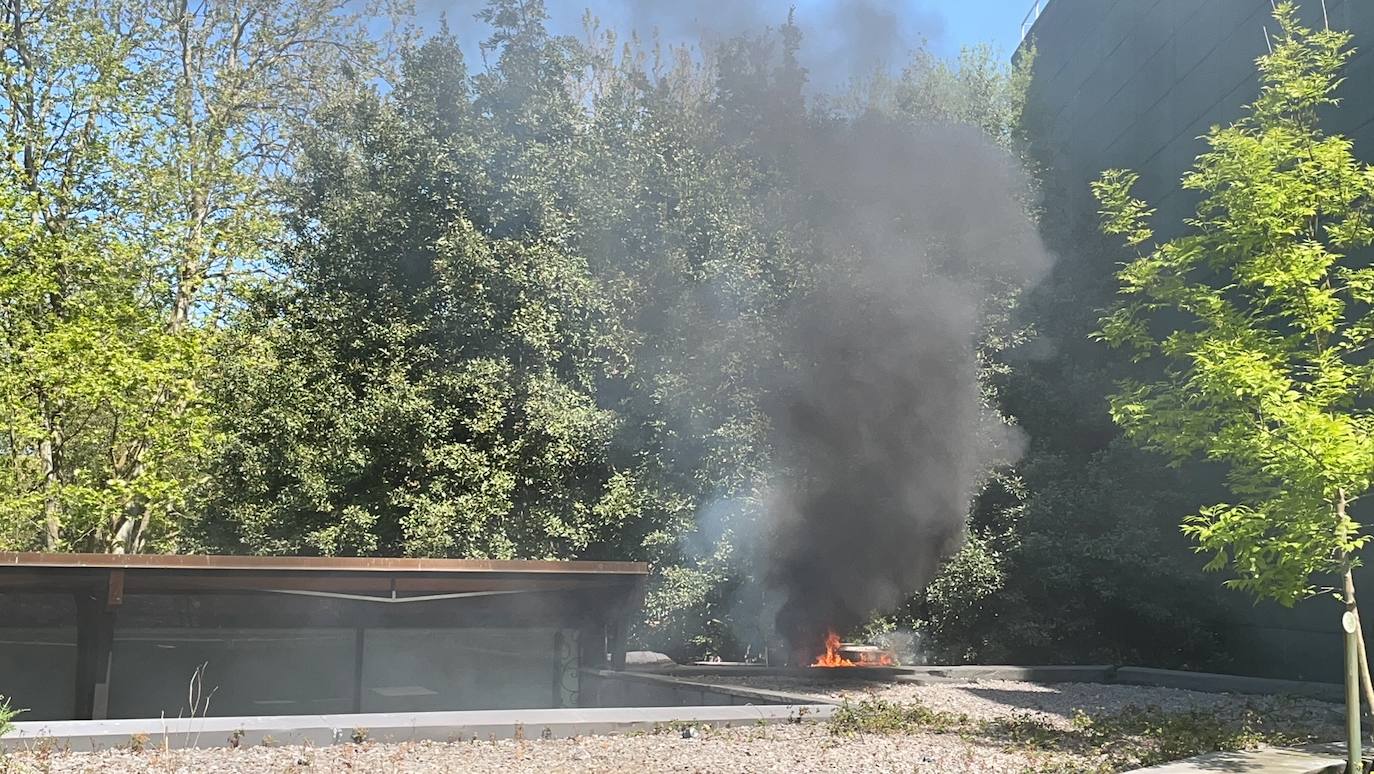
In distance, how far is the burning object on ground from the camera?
1706 centimetres

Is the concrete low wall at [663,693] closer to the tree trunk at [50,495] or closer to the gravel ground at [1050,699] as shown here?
the gravel ground at [1050,699]

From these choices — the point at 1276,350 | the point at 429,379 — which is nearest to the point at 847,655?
the point at 429,379

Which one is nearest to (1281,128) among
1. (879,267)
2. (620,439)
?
(879,267)

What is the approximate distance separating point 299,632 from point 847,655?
29.0 feet

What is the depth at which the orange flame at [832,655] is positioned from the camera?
17156 mm

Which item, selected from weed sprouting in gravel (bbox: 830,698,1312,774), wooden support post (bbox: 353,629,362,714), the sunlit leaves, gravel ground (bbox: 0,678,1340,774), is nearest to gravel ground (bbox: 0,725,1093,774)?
gravel ground (bbox: 0,678,1340,774)

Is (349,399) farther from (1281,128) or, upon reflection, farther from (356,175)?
(1281,128)

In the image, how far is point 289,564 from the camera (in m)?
10.6

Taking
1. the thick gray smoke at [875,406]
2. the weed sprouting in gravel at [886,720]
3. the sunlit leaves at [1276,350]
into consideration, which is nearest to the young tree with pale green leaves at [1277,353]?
the sunlit leaves at [1276,350]

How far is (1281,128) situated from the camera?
9.30 metres

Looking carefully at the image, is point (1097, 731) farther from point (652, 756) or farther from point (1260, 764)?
point (652, 756)

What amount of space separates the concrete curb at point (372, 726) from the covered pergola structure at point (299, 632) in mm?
1871

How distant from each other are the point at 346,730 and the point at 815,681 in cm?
747

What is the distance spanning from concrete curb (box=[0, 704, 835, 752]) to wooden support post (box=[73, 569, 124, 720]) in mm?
1522
